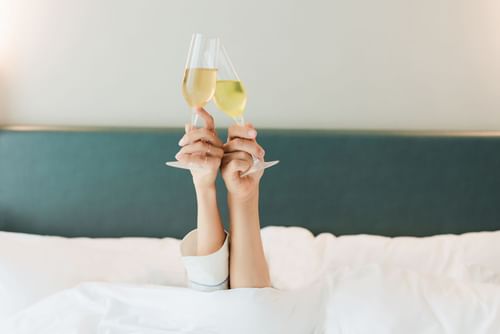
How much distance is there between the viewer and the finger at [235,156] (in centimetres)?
154

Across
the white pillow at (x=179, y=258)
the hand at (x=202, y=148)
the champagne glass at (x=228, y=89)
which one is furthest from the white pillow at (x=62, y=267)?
the champagne glass at (x=228, y=89)

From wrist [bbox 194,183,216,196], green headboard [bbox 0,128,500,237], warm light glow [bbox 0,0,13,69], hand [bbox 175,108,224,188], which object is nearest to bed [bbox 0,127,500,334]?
green headboard [bbox 0,128,500,237]

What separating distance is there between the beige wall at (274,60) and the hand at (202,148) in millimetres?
916

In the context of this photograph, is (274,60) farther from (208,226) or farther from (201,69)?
(201,69)

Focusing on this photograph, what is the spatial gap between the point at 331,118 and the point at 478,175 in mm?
543

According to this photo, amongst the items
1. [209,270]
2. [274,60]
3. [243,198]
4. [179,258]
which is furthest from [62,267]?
[274,60]

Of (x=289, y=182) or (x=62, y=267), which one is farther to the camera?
(x=289, y=182)

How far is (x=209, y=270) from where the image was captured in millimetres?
1648

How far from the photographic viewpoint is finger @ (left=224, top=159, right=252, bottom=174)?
1540mm

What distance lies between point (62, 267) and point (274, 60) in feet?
3.37

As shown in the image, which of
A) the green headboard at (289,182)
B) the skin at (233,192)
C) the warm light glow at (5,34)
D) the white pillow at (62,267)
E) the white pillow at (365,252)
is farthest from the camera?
the warm light glow at (5,34)

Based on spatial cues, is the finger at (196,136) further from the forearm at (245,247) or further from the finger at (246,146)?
the forearm at (245,247)

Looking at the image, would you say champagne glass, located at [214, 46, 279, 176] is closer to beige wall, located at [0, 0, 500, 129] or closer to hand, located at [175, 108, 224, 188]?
hand, located at [175, 108, 224, 188]

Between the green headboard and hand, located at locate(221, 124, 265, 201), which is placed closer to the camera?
hand, located at locate(221, 124, 265, 201)
